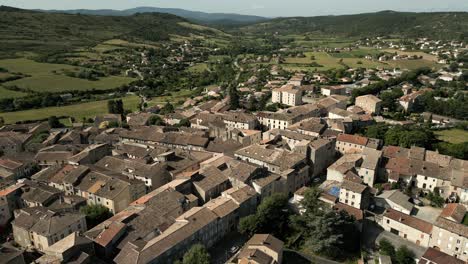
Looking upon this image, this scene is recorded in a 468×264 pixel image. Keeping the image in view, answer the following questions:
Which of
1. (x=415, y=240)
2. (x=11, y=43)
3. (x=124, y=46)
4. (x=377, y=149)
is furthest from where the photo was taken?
(x=124, y=46)

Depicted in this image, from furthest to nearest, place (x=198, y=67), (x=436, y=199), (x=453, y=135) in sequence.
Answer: (x=198, y=67), (x=453, y=135), (x=436, y=199)

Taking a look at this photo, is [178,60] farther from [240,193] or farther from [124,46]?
[240,193]

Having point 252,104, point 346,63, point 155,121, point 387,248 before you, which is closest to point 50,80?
point 155,121

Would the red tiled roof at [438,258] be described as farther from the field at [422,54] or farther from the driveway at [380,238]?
the field at [422,54]

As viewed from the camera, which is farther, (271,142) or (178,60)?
(178,60)

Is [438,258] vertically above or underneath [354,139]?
underneath

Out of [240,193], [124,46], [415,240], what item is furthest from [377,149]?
[124,46]

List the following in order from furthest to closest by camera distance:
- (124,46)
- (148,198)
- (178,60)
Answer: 1. (124,46)
2. (178,60)
3. (148,198)

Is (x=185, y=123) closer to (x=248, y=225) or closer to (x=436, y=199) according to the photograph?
(x=248, y=225)

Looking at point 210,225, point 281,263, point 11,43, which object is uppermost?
point 11,43
